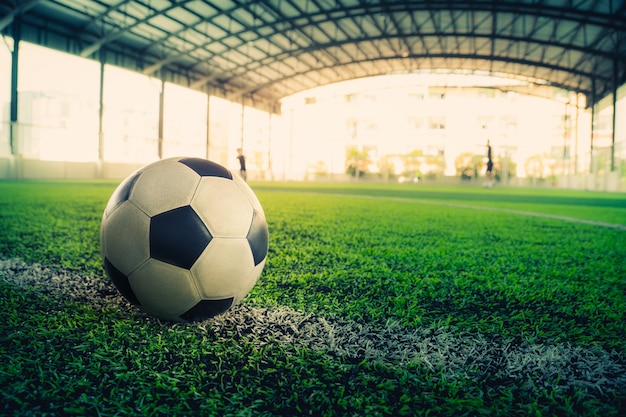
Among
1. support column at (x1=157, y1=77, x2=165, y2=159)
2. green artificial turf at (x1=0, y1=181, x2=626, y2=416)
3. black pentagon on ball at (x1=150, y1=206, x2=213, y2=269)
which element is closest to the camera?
green artificial turf at (x1=0, y1=181, x2=626, y2=416)

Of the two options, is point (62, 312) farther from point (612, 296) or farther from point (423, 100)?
point (423, 100)

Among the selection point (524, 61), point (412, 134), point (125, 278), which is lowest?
point (125, 278)

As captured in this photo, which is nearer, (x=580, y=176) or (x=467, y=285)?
(x=467, y=285)

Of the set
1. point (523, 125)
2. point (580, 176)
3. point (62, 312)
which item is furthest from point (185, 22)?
point (523, 125)

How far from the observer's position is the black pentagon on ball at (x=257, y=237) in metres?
1.63

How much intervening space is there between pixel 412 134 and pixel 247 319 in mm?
43346

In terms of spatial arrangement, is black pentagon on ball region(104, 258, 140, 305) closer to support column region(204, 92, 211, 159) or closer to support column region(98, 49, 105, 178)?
support column region(98, 49, 105, 178)

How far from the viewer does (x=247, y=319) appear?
160 centimetres

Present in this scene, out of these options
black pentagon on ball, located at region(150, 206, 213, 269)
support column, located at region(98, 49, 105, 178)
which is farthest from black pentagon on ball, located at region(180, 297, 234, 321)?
support column, located at region(98, 49, 105, 178)

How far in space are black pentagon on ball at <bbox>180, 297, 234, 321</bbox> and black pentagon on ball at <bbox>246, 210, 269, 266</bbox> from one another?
0.66 feet

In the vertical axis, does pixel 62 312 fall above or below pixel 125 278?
below

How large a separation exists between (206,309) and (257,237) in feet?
1.14

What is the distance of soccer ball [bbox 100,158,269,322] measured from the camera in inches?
57.7

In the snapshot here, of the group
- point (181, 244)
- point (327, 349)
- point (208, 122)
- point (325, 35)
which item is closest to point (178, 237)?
point (181, 244)
